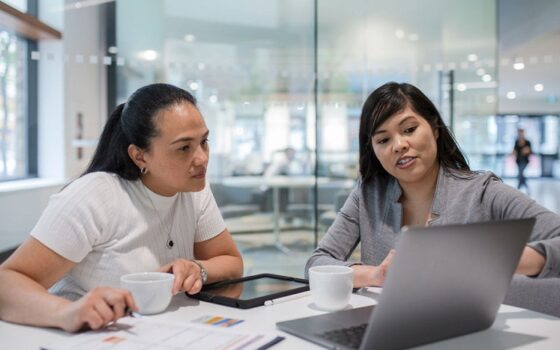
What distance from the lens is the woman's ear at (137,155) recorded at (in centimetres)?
157

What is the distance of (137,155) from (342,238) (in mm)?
682

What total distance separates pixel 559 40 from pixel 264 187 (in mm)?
2477

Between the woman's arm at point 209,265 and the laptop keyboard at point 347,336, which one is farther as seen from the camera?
the woman's arm at point 209,265

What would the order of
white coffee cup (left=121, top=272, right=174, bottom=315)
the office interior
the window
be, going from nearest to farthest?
white coffee cup (left=121, top=272, right=174, bottom=315), the window, the office interior

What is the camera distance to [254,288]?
1.38 meters

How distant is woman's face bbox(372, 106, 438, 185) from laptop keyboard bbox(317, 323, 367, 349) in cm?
76

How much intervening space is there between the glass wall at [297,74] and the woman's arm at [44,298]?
3106mm

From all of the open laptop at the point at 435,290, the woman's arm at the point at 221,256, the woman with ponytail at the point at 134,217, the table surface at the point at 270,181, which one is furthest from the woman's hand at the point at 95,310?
the table surface at the point at 270,181

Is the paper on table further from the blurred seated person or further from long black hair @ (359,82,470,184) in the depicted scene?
the blurred seated person

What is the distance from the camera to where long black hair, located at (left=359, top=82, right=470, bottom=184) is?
69.1 inches

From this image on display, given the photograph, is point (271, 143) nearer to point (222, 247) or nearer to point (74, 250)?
point (222, 247)

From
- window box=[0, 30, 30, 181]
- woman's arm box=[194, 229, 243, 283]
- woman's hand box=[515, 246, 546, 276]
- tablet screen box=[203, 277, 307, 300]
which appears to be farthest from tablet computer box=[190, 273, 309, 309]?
window box=[0, 30, 30, 181]

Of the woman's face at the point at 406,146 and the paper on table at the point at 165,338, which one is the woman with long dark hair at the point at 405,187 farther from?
the paper on table at the point at 165,338

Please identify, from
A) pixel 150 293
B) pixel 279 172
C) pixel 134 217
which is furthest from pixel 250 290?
pixel 279 172
